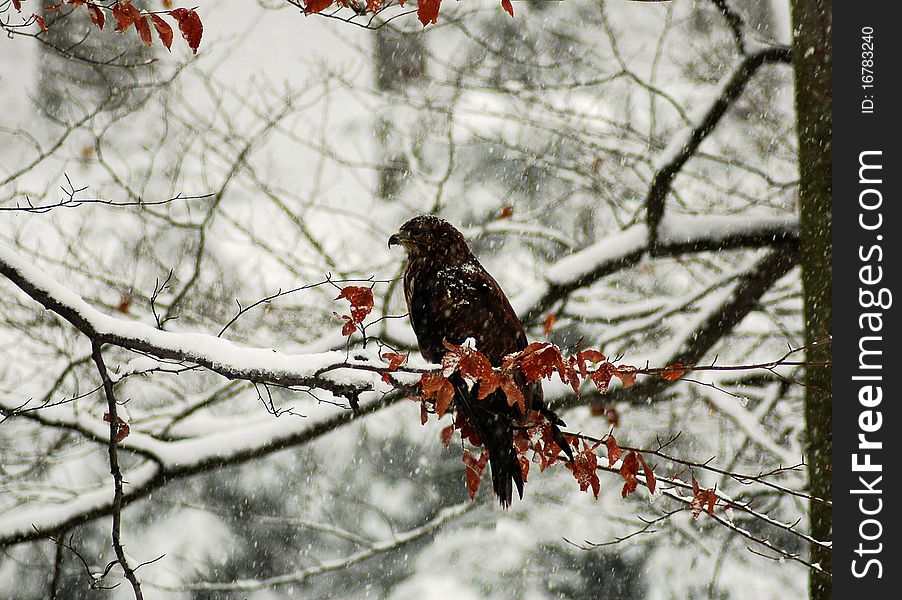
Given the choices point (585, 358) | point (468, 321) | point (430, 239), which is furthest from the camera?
point (430, 239)

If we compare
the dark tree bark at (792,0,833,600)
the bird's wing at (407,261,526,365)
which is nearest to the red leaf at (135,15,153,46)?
the bird's wing at (407,261,526,365)

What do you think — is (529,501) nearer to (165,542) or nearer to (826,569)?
(165,542)

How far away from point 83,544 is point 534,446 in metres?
5.36

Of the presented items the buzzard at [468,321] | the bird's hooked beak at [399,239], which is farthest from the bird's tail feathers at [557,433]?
the bird's hooked beak at [399,239]

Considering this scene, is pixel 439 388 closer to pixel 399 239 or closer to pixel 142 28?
pixel 399 239

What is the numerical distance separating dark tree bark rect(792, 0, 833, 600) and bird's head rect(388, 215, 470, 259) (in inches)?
67.5

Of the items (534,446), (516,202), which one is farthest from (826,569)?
(516,202)

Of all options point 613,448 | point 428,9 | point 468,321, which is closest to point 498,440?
point 613,448

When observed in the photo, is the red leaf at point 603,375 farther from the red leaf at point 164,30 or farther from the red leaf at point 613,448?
the red leaf at point 164,30

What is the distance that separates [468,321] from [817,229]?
1.93m

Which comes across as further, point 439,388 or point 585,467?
point 585,467

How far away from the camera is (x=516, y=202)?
623 cm

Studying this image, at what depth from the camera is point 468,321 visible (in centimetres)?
277

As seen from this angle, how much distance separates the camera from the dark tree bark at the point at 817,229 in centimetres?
328
